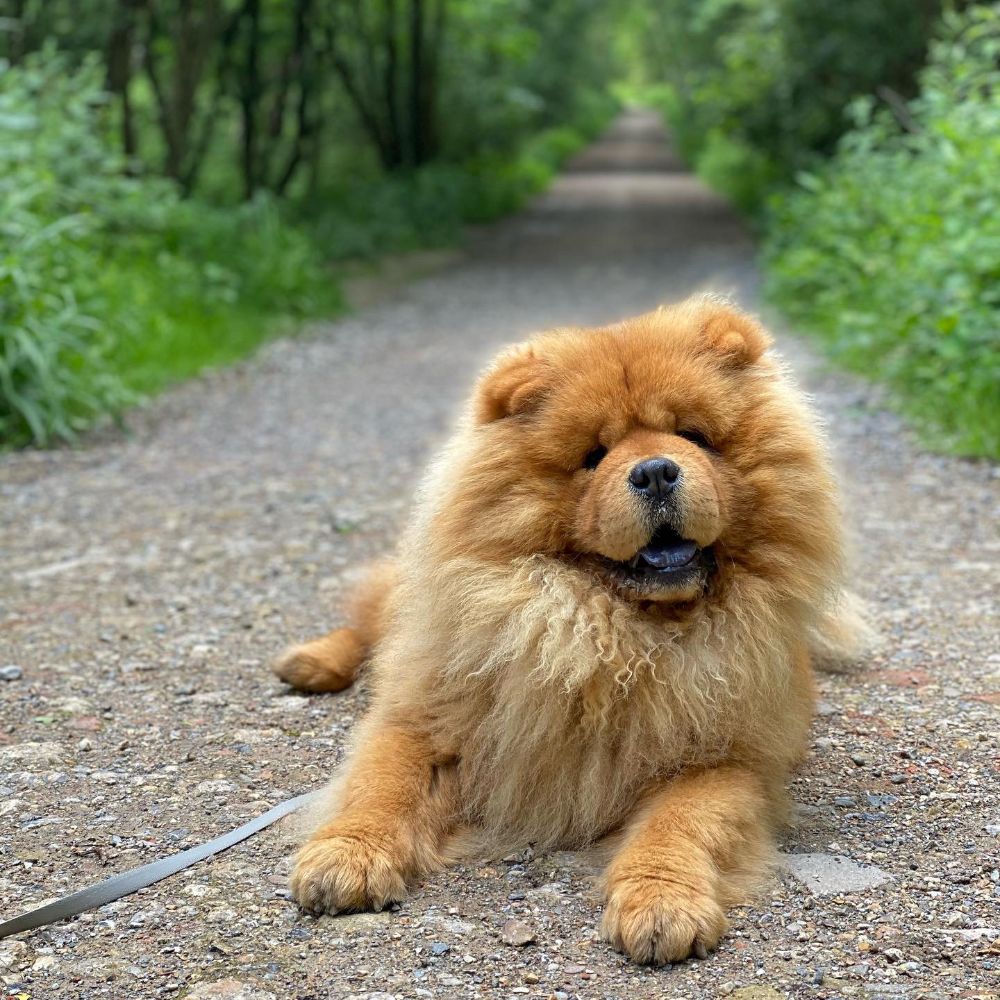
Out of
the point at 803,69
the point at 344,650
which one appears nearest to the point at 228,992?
the point at 344,650

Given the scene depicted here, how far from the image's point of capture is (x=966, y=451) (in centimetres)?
730

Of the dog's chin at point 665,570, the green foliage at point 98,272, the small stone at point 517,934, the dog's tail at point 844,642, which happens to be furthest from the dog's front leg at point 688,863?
the green foliage at point 98,272

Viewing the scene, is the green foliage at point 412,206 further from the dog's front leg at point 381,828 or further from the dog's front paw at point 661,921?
the dog's front paw at point 661,921

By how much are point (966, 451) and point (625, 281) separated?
9347 mm

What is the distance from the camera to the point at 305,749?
12.7ft

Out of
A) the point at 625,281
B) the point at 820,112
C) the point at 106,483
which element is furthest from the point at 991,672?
the point at 820,112

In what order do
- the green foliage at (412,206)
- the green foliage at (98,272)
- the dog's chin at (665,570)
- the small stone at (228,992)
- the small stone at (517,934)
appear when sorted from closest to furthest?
the small stone at (228,992) → the small stone at (517,934) → the dog's chin at (665,570) → the green foliage at (98,272) → the green foliage at (412,206)

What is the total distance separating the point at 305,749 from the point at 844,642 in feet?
5.91

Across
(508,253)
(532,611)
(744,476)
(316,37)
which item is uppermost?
(316,37)

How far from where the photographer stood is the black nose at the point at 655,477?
2.89m

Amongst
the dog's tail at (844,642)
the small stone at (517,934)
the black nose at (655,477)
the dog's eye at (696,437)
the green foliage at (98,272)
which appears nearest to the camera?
the small stone at (517,934)

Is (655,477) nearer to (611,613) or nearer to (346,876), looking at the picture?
(611,613)

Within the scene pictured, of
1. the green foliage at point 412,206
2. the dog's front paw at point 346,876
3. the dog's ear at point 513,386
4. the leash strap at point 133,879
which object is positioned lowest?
the green foliage at point 412,206

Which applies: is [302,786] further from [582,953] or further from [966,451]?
[966,451]
